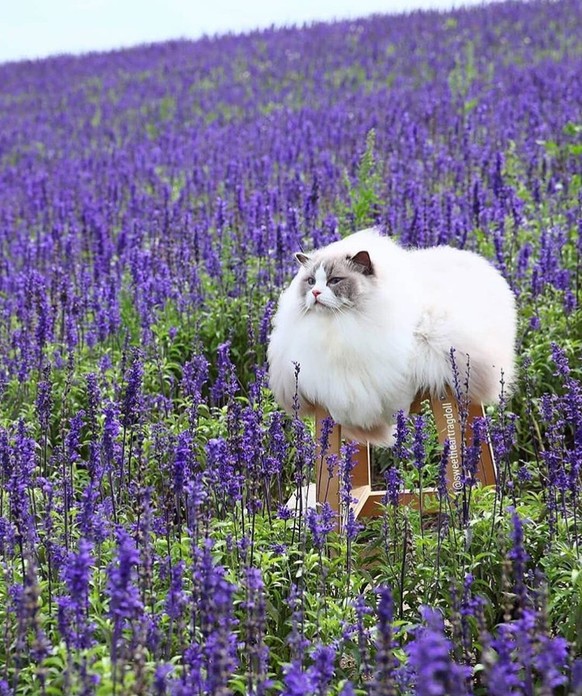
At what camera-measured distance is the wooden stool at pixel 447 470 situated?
13.9 feet

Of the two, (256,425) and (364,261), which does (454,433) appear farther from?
(256,425)

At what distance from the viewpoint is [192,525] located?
3.15m

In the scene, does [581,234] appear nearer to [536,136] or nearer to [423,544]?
[423,544]

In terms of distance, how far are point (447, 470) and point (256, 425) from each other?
1.00 meters

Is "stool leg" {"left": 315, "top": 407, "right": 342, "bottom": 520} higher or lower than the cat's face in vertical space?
lower

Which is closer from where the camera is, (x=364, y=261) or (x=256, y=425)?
(x=256, y=425)

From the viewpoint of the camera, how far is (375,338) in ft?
13.3

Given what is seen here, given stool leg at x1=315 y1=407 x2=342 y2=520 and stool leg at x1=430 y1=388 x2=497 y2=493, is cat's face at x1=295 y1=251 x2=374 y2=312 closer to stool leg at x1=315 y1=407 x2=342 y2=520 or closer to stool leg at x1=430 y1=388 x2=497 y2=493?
stool leg at x1=315 y1=407 x2=342 y2=520

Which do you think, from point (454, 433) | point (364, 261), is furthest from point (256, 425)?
point (454, 433)

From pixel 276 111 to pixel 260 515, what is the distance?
12.6 meters

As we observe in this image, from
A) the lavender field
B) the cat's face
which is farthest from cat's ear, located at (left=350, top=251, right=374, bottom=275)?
the lavender field

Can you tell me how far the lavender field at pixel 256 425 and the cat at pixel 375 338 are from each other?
0.47ft

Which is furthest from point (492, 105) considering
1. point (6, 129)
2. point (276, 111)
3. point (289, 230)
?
point (6, 129)

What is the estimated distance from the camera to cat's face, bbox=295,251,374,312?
409 cm
